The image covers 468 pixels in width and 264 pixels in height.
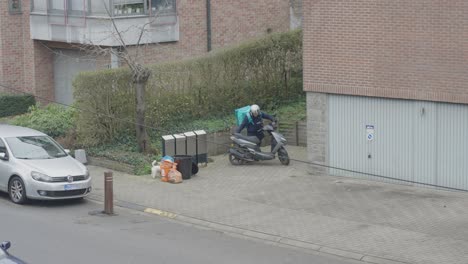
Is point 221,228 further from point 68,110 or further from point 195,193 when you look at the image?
point 68,110

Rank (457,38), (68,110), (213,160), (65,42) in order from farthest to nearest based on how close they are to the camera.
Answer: (65,42)
(68,110)
(213,160)
(457,38)

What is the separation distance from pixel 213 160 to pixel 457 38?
7.70 meters

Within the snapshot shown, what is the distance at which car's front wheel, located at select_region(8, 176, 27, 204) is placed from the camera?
18484 mm

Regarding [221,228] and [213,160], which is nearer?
[221,228]

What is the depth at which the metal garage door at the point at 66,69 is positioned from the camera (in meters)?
29.0

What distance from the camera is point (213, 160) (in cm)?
Answer: 2341

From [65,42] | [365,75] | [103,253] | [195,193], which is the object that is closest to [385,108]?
[365,75]

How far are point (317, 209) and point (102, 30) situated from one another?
11.7m

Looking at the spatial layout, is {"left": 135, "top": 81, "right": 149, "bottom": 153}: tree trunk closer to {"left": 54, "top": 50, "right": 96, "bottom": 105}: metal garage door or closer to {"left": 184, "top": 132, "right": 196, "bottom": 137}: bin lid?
{"left": 184, "top": 132, "right": 196, "bottom": 137}: bin lid

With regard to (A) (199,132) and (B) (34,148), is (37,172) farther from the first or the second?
(A) (199,132)

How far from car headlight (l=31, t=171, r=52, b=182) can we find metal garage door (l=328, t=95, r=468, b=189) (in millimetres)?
6884

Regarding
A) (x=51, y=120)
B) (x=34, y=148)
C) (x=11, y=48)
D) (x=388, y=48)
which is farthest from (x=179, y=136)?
(x=11, y=48)

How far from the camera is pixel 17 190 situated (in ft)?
61.2

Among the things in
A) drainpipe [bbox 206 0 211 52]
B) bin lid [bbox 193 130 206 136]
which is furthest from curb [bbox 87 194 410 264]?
drainpipe [bbox 206 0 211 52]
